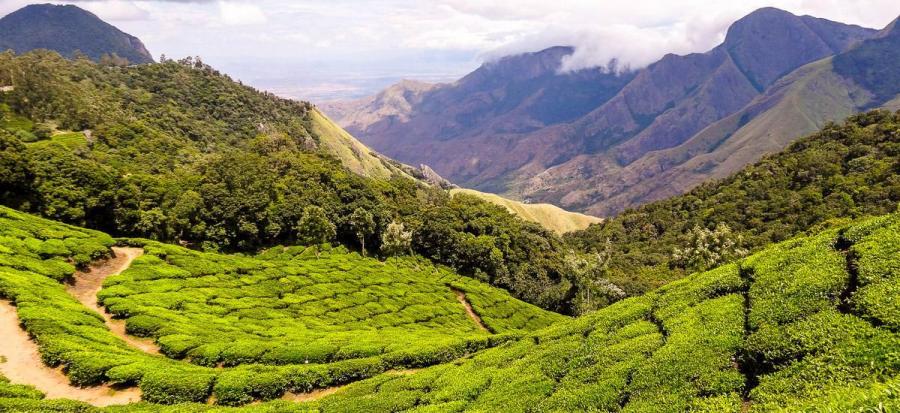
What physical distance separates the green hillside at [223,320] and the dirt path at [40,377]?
0.53 m

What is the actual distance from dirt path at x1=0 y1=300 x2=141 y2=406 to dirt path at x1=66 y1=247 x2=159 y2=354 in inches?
252

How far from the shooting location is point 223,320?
143 ft

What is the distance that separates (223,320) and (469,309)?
39420 mm

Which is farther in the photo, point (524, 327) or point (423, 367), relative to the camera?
point (524, 327)

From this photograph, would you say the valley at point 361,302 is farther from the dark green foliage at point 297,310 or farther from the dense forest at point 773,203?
the dense forest at point 773,203

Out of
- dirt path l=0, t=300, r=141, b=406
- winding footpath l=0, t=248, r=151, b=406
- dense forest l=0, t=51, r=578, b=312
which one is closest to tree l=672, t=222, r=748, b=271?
dense forest l=0, t=51, r=578, b=312

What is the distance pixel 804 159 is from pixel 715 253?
11387 centimetres

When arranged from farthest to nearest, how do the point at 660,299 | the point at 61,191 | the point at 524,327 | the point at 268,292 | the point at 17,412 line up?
the point at 524,327, the point at 61,191, the point at 268,292, the point at 660,299, the point at 17,412

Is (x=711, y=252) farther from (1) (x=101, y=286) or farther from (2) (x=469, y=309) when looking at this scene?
(1) (x=101, y=286)

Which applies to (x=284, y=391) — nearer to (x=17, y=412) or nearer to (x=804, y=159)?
(x=17, y=412)

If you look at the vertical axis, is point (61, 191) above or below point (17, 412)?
above

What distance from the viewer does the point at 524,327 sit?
73.2 m

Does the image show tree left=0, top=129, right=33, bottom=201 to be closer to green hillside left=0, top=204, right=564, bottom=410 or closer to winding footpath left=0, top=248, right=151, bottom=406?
green hillside left=0, top=204, right=564, bottom=410

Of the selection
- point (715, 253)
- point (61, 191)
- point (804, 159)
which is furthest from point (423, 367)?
point (804, 159)
